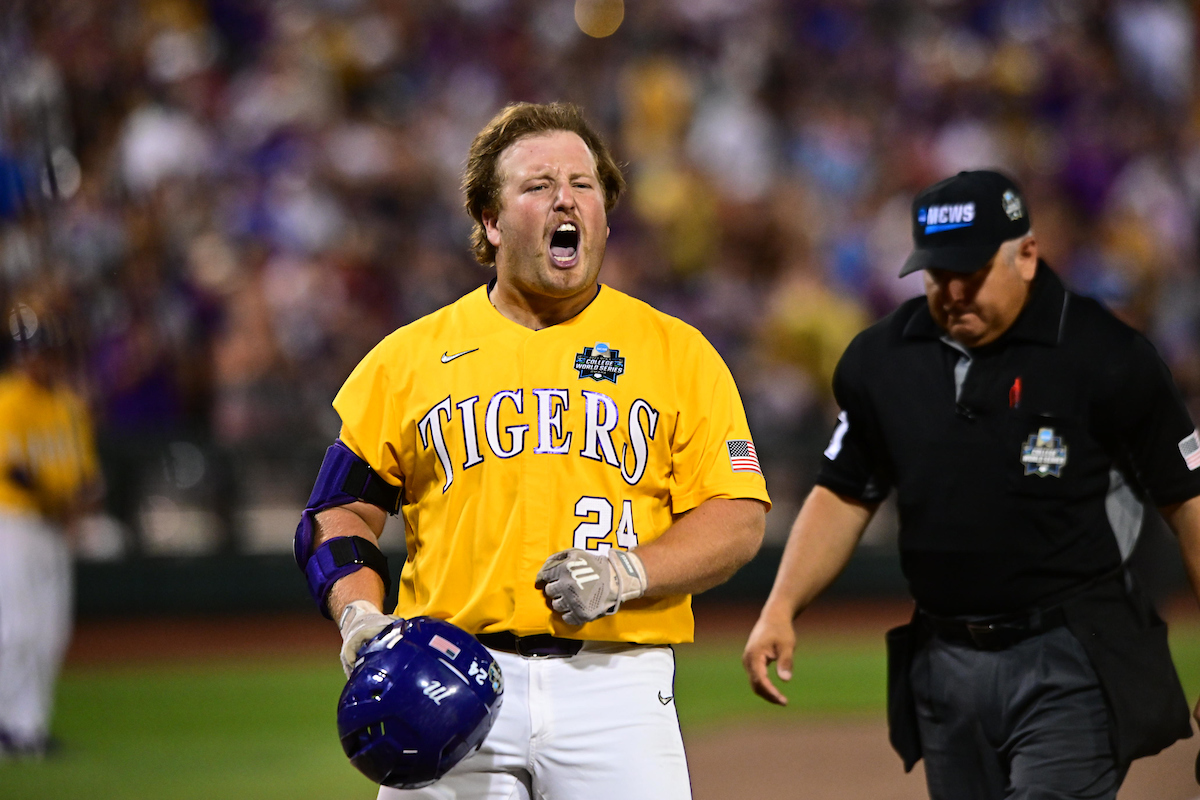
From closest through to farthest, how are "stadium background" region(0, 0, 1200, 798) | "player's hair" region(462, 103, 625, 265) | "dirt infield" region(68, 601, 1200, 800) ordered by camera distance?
"player's hair" region(462, 103, 625, 265), "dirt infield" region(68, 601, 1200, 800), "stadium background" region(0, 0, 1200, 798)

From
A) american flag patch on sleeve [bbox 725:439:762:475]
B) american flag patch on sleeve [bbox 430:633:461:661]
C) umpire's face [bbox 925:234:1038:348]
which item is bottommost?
american flag patch on sleeve [bbox 430:633:461:661]

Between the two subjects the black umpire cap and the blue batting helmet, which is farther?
the black umpire cap

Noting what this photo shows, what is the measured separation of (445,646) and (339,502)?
1.77ft

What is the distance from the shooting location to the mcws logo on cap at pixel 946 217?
3752mm

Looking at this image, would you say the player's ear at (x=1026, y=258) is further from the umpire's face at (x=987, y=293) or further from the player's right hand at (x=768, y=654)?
the player's right hand at (x=768, y=654)

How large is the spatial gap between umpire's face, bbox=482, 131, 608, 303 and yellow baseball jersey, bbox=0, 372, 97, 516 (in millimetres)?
5849

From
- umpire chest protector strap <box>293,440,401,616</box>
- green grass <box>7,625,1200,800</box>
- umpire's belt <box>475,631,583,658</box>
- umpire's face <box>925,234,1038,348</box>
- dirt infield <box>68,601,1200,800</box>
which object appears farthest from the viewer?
green grass <box>7,625,1200,800</box>

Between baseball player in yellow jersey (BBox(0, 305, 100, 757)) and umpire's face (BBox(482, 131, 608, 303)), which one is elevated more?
umpire's face (BBox(482, 131, 608, 303))

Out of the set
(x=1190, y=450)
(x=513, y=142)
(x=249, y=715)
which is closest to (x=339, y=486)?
(x=513, y=142)

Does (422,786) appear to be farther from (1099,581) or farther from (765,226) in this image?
(765,226)

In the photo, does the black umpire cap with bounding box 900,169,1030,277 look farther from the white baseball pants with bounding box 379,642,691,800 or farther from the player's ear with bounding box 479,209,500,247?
the white baseball pants with bounding box 379,642,691,800

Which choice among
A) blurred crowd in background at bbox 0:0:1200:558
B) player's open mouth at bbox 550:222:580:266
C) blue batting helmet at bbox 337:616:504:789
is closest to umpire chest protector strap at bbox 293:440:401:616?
blue batting helmet at bbox 337:616:504:789

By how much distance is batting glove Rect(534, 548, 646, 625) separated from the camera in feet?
9.32

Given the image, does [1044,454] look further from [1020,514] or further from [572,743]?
[572,743]
